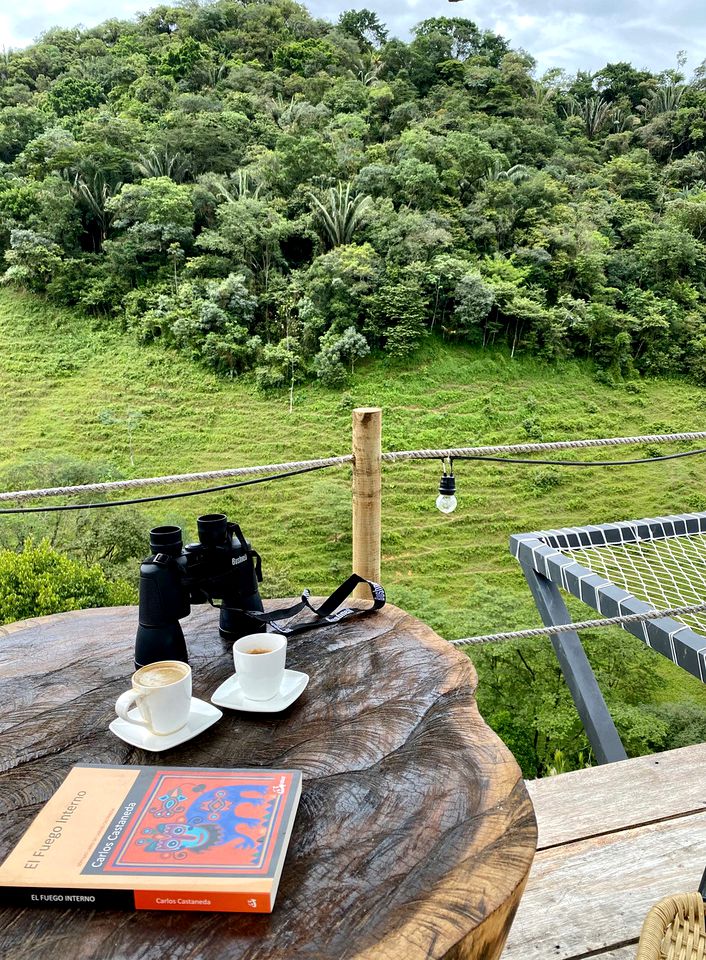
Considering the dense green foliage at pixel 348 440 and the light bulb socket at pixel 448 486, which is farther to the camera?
the dense green foliage at pixel 348 440

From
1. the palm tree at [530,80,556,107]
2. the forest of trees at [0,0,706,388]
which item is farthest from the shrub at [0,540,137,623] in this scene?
the palm tree at [530,80,556,107]

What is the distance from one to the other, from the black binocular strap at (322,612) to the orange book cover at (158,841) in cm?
27

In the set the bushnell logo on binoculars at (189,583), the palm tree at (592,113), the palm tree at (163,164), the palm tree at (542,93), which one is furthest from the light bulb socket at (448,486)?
the palm tree at (542,93)

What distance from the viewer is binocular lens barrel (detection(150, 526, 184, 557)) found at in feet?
2.21

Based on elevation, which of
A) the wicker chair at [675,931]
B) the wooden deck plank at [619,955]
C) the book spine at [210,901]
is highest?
the book spine at [210,901]

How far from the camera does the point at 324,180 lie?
35.0ft

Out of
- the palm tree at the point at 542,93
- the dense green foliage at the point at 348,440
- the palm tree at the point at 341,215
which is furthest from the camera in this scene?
the palm tree at the point at 542,93

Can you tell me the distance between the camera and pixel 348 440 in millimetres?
9102

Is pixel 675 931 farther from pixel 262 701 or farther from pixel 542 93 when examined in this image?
pixel 542 93

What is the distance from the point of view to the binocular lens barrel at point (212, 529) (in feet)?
2.31

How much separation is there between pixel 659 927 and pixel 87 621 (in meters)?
0.73

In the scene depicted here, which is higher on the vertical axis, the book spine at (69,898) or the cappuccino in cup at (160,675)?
the cappuccino in cup at (160,675)

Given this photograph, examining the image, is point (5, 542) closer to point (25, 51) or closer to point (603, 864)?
point (603, 864)

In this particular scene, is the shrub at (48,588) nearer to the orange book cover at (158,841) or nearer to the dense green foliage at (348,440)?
the dense green foliage at (348,440)
